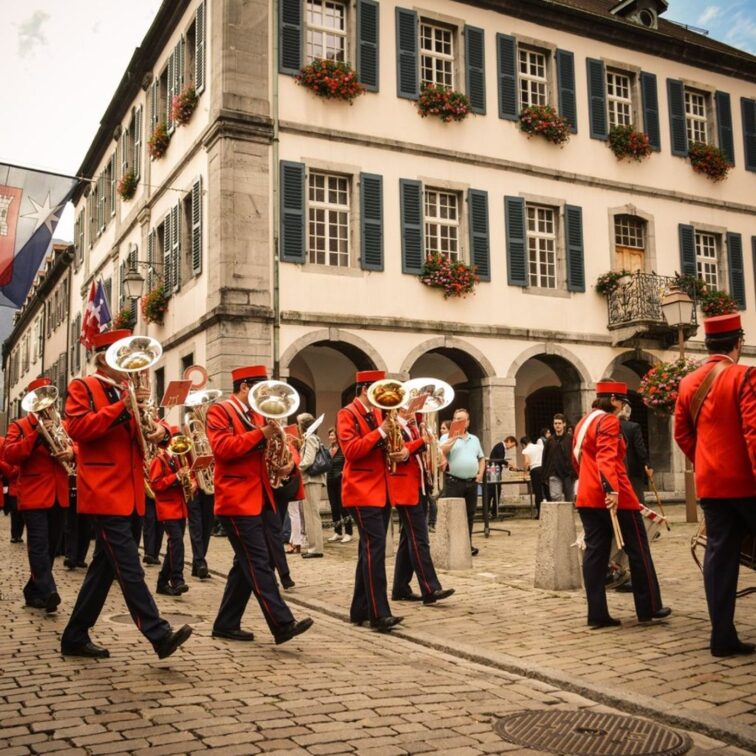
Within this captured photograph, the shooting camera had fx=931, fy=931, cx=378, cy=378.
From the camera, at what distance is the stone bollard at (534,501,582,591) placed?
896 centimetres

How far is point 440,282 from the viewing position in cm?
1995

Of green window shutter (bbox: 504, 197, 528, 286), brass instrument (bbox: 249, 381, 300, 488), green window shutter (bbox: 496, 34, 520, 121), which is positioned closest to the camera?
brass instrument (bbox: 249, 381, 300, 488)

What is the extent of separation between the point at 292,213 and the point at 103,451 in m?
13.2

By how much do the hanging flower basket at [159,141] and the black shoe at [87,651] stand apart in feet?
59.0

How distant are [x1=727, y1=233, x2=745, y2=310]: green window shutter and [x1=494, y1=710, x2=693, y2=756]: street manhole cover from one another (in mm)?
21437

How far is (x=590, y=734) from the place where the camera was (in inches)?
177

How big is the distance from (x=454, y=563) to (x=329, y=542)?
15.0 ft

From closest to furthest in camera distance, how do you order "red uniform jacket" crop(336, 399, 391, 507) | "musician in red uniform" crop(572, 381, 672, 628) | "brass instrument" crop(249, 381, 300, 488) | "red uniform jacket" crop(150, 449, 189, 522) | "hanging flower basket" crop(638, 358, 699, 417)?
"brass instrument" crop(249, 381, 300, 488), "musician in red uniform" crop(572, 381, 672, 628), "red uniform jacket" crop(336, 399, 391, 507), "red uniform jacket" crop(150, 449, 189, 522), "hanging flower basket" crop(638, 358, 699, 417)

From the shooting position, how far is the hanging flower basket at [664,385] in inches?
664

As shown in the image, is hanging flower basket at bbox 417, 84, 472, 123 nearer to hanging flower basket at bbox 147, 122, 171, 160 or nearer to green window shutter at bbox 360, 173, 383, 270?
green window shutter at bbox 360, 173, 383, 270

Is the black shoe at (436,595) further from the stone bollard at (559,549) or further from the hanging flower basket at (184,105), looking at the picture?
the hanging flower basket at (184,105)

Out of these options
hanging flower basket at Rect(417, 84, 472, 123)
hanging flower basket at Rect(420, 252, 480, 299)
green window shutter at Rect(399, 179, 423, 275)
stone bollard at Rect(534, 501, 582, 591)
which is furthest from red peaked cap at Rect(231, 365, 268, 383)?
hanging flower basket at Rect(417, 84, 472, 123)

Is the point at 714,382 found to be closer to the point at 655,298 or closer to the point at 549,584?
the point at 549,584

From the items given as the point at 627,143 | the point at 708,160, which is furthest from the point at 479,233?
the point at 708,160
